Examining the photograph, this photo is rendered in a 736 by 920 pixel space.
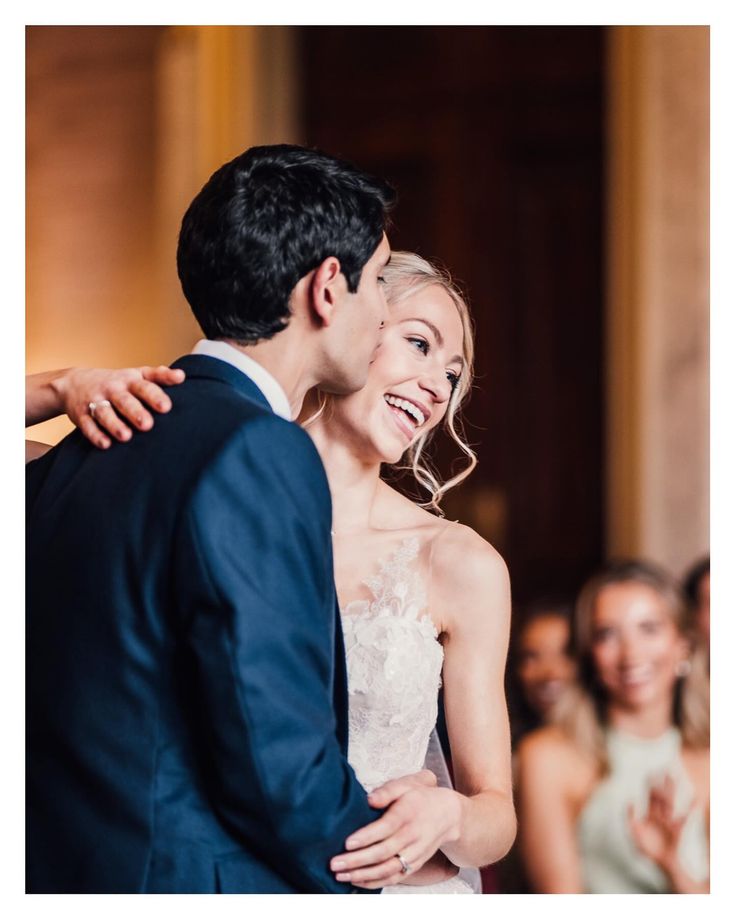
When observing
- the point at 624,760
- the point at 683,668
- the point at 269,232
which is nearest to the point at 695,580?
the point at 683,668

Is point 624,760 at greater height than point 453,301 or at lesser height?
lesser

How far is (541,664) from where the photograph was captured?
3.41m

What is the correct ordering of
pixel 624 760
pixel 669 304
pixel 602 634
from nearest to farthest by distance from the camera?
pixel 624 760
pixel 602 634
pixel 669 304

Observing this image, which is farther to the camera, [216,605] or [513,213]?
[513,213]

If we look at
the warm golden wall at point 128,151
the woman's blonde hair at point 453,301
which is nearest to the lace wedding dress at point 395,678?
the woman's blonde hair at point 453,301

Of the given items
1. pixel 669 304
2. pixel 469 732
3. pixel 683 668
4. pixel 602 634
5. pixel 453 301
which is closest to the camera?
pixel 469 732

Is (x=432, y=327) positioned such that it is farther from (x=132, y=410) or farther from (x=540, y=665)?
(x=540, y=665)

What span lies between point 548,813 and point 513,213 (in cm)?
347

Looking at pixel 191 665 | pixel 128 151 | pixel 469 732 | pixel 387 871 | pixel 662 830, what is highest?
pixel 128 151

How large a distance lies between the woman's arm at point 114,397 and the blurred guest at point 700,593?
2.45 metres

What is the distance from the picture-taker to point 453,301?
1945mm

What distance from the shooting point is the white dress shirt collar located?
1621mm

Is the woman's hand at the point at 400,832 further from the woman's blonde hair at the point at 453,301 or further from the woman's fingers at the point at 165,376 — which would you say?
the woman's fingers at the point at 165,376

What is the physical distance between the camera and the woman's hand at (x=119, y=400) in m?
1.56
